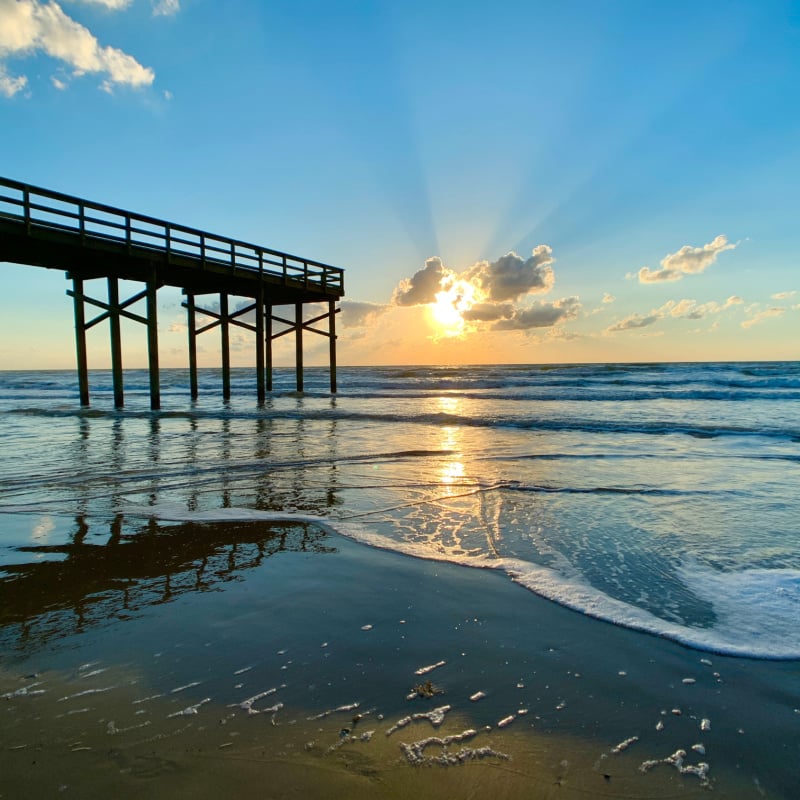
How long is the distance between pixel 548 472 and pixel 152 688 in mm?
5948

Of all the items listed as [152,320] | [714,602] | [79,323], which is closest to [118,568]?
[714,602]

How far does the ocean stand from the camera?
5.71 feet

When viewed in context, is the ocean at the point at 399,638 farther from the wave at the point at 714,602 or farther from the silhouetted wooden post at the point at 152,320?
the silhouetted wooden post at the point at 152,320

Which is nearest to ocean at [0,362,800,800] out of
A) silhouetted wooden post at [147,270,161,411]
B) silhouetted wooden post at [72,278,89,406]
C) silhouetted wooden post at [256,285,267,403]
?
silhouetted wooden post at [147,270,161,411]

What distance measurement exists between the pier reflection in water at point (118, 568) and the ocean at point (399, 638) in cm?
2

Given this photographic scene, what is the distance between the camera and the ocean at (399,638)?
1.74m

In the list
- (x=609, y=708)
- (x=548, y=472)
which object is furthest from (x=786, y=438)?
(x=609, y=708)

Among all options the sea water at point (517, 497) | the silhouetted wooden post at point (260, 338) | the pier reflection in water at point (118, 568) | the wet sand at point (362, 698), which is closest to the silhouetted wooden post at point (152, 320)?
the sea water at point (517, 497)

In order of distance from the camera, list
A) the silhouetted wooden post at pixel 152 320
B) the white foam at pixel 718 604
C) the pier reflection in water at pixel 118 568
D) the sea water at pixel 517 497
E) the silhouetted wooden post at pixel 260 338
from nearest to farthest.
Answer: the white foam at pixel 718 604 < the pier reflection in water at pixel 118 568 < the sea water at pixel 517 497 < the silhouetted wooden post at pixel 152 320 < the silhouetted wooden post at pixel 260 338

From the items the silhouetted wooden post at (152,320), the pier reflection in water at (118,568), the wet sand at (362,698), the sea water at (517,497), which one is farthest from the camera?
the silhouetted wooden post at (152,320)

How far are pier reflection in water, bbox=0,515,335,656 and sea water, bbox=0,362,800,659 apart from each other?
6.1 inches

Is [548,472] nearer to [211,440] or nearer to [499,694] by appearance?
[499,694]

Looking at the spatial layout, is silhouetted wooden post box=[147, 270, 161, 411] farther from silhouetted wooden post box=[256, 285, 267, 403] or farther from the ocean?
the ocean

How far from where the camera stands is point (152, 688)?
2.15 meters
